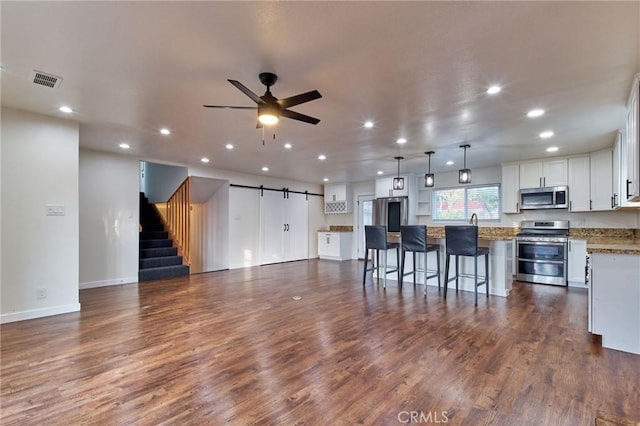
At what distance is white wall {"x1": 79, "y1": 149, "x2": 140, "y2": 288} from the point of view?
17.5 feet

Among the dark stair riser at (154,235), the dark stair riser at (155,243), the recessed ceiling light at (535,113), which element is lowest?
the dark stair riser at (155,243)

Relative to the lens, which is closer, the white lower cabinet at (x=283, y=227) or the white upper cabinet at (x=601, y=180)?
the white upper cabinet at (x=601, y=180)

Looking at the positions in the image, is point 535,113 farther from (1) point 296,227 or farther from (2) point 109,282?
(2) point 109,282

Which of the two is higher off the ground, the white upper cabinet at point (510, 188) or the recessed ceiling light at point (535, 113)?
the recessed ceiling light at point (535, 113)

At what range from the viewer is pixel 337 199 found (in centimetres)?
968

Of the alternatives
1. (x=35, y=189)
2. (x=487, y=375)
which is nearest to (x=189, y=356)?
(x=487, y=375)

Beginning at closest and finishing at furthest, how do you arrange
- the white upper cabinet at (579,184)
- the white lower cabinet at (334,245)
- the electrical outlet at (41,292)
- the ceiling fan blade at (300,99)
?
1. the ceiling fan blade at (300,99)
2. the electrical outlet at (41,292)
3. the white upper cabinet at (579,184)
4. the white lower cabinet at (334,245)

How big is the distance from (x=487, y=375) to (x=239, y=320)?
2.59m

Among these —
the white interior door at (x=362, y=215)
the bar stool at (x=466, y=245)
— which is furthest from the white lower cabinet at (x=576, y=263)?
the white interior door at (x=362, y=215)

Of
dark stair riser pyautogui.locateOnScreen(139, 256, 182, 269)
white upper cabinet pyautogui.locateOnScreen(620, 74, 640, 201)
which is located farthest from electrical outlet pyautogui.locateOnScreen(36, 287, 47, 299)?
white upper cabinet pyautogui.locateOnScreen(620, 74, 640, 201)

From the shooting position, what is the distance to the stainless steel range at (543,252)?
548 centimetres

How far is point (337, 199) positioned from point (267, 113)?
7179 millimetres

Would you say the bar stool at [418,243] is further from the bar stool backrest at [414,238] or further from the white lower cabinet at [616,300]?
the white lower cabinet at [616,300]

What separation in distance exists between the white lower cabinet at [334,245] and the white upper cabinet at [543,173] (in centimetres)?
488
